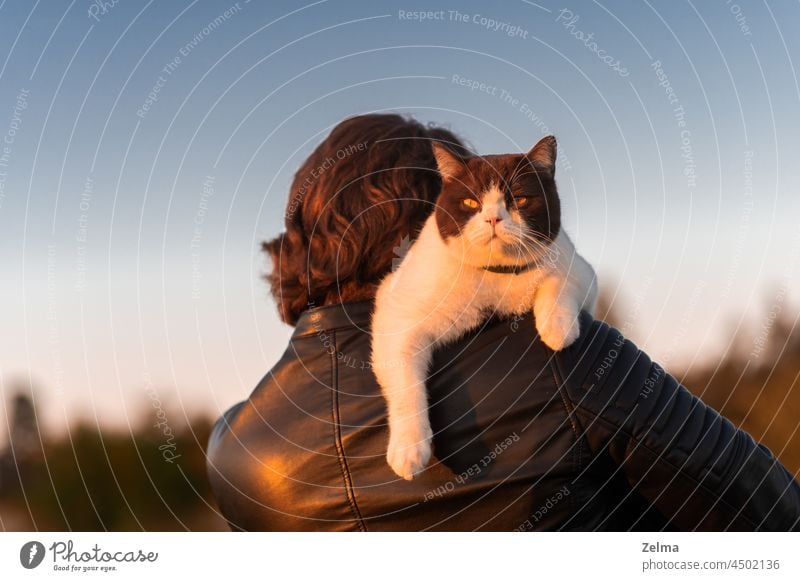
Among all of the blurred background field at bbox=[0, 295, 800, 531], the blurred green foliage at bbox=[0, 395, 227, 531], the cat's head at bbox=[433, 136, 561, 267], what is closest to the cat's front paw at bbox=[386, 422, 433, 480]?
the cat's head at bbox=[433, 136, 561, 267]

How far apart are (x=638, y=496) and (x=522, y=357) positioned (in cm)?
39

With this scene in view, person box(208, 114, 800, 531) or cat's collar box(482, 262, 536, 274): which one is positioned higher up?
cat's collar box(482, 262, 536, 274)

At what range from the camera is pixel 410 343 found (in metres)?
1.95

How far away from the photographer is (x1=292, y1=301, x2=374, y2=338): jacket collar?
5.82ft

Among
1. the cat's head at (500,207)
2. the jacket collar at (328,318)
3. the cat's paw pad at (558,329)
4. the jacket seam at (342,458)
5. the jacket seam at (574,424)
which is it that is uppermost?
the cat's head at (500,207)

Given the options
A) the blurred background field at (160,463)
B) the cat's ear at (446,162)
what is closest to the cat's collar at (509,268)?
the cat's ear at (446,162)

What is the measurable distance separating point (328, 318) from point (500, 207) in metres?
0.65

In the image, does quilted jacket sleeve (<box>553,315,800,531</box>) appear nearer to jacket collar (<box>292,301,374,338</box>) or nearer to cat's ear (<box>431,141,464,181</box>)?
jacket collar (<box>292,301,374,338</box>)

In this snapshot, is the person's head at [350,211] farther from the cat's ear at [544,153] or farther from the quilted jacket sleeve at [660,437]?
the quilted jacket sleeve at [660,437]

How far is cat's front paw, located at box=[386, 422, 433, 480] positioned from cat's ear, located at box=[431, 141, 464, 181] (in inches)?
27.9

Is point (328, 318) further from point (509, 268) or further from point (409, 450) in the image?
point (509, 268)

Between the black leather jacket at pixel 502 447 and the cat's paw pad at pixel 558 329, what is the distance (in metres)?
0.03

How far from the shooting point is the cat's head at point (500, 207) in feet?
7.00
